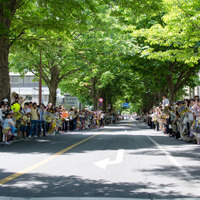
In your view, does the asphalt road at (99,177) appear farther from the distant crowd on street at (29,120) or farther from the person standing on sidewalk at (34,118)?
the person standing on sidewalk at (34,118)

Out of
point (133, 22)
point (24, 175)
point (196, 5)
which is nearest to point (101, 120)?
point (133, 22)

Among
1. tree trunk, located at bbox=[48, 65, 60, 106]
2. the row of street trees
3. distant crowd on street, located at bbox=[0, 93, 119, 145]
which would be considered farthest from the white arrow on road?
tree trunk, located at bbox=[48, 65, 60, 106]

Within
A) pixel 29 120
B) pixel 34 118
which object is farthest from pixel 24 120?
pixel 34 118

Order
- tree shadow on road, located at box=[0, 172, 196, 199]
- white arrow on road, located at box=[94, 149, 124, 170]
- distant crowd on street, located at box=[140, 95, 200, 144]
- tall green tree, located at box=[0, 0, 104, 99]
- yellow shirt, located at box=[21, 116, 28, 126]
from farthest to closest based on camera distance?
tall green tree, located at box=[0, 0, 104, 99], yellow shirt, located at box=[21, 116, 28, 126], distant crowd on street, located at box=[140, 95, 200, 144], white arrow on road, located at box=[94, 149, 124, 170], tree shadow on road, located at box=[0, 172, 196, 199]

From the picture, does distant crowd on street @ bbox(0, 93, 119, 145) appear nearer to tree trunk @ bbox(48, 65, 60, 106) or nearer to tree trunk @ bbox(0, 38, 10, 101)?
tree trunk @ bbox(0, 38, 10, 101)

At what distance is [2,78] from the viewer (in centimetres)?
1620

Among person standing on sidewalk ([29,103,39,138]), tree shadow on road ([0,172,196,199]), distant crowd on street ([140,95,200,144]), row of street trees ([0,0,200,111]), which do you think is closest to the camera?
tree shadow on road ([0,172,196,199])

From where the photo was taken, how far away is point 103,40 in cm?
2548

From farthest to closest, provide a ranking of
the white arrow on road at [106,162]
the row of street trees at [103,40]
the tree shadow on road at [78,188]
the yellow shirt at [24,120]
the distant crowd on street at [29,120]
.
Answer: the row of street trees at [103,40] → the yellow shirt at [24,120] → the distant crowd on street at [29,120] → the white arrow on road at [106,162] → the tree shadow on road at [78,188]

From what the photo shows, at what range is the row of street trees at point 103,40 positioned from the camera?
16234 mm

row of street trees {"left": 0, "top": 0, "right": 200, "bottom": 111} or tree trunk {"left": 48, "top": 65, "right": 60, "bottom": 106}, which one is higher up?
row of street trees {"left": 0, "top": 0, "right": 200, "bottom": 111}

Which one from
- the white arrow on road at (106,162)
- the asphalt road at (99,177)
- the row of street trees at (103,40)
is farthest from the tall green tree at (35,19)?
the white arrow on road at (106,162)

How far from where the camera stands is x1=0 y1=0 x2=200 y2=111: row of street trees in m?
16.2

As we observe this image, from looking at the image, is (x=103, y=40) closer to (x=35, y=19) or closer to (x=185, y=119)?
(x=35, y=19)
